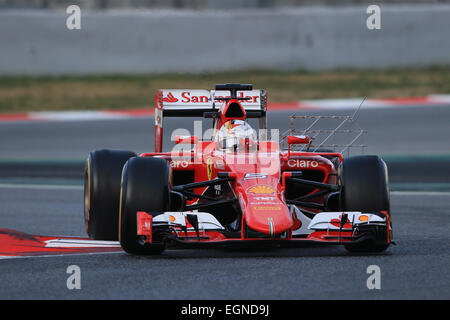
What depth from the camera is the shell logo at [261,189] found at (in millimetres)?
7287

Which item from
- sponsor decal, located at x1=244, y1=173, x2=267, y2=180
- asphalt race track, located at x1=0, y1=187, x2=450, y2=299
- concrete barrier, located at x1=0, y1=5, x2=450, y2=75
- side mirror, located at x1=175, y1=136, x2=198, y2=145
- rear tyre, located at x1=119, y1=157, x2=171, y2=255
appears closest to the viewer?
asphalt race track, located at x1=0, y1=187, x2=450, y2=299

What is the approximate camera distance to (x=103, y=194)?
8.09 meters

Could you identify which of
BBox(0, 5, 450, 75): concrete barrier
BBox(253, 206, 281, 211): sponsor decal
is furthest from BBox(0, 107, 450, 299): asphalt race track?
BBox(0, 5, 450, 75): concrete barrier

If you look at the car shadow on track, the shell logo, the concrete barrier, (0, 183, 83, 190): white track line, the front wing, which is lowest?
the car shadow on track

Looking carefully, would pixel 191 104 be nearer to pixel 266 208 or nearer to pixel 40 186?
pixel 266 208

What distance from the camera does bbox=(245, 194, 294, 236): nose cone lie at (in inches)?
272

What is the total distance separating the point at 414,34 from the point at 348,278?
14.8 meters

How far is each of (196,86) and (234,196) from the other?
1270 cm

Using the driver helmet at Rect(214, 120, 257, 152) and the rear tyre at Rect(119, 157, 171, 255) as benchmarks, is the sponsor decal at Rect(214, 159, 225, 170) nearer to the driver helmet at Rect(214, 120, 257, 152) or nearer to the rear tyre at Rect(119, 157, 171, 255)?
the driver helmet at Rect(214, 120, 257, 152)

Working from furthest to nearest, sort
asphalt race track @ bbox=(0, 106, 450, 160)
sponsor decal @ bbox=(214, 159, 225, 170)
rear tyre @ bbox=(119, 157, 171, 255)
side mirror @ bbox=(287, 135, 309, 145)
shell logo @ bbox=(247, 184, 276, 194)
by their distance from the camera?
asphalt race track @ bbox=(0, 106, 450, 160), side mirror @ bbox=(287, 135, 309, 145), sponsor decal @ bbox=(214, 159, 225, 170), shell logo @ bbox=(247, 184, 276, 194), rear tyre @ bbox=(119, 157, 171, 255)

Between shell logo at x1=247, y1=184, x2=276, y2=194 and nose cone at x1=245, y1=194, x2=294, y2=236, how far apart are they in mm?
62

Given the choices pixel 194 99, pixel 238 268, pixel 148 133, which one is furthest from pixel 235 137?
pixel 148 133

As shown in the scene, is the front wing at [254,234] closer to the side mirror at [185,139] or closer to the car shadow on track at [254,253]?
the car shadow on track at [254,253]

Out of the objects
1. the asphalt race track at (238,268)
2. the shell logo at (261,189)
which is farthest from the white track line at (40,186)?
the shell logo at (261,189)
